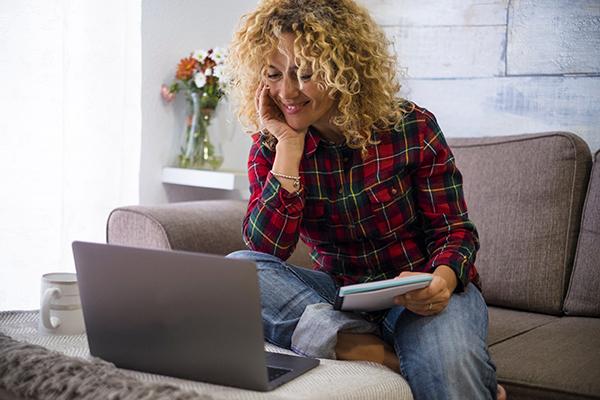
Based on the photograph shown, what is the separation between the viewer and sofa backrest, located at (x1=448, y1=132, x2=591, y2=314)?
2.00 m

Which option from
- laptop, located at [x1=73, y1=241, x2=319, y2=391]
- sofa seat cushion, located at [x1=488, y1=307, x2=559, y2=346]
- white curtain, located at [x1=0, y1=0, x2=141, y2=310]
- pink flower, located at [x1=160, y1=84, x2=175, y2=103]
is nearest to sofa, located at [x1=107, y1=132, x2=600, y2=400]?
sofa seat cushion, located at [x1=488, y1=307, x2=559, y2=346]

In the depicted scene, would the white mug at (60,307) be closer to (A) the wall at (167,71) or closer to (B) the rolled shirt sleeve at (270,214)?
(B) the rolled shirt sleeve at (270,214)

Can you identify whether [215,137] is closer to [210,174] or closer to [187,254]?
[210,174]

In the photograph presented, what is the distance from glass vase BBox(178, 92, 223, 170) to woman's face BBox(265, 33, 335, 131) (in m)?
0.93

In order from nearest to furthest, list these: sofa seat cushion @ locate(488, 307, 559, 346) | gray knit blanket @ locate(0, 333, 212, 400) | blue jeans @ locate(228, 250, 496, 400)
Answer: gray knit blanket @ locate(0, 333, 212, 400)
blue jeans @ locate(228, 250, 496, 400)
sofa seat cushion @ locate(488, 307, 559, 346)

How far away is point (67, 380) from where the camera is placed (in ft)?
3.88

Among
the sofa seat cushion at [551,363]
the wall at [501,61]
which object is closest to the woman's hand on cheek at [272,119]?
the sofa seat cushion at [551,363]

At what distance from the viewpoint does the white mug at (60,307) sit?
1442 mm

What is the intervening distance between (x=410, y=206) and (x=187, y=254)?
0.60 m

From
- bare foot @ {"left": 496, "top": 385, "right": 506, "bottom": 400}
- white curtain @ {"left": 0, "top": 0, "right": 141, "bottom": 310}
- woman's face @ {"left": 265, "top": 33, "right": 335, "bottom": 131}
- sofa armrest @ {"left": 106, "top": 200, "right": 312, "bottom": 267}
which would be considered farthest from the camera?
white curtain @ {"left": 0, "top": 0, "right": 141, "bottom": 310}

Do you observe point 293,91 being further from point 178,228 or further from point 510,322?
point 510,322

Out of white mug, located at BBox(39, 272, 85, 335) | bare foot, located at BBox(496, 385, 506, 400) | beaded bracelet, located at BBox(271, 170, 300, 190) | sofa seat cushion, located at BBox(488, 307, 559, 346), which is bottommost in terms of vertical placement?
bare foot, located at BBox(496, 385, 506, 400)

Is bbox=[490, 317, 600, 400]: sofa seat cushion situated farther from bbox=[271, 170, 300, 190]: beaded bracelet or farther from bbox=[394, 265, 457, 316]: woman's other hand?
bbox=[271, 170, 300, 190]: beaded bracelet

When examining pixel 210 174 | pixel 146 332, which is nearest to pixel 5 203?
pixel 210 174
